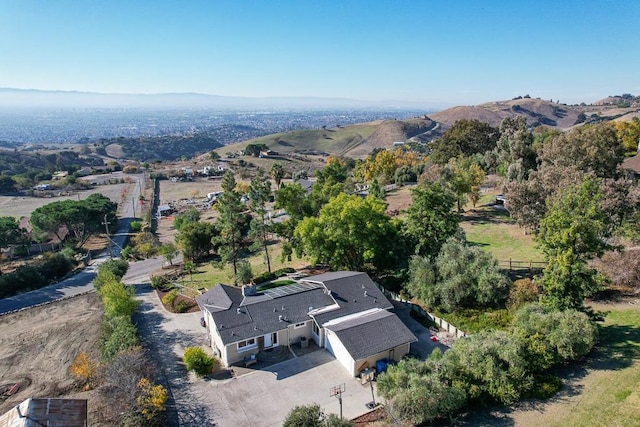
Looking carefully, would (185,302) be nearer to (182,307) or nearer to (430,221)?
(182,307)

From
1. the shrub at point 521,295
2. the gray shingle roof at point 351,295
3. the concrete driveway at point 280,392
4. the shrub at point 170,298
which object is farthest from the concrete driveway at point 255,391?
the shrub at point 521,295

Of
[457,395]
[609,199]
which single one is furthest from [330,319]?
[609,199]

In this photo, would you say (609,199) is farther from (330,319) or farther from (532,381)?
(330,319)

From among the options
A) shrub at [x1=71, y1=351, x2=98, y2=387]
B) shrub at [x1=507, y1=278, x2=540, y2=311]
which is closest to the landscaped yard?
shrub at [x1=507, y1=278, x2=540, y2=311]

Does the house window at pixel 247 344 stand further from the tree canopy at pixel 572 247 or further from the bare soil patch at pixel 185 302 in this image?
the tree canopy at pixel 572 247

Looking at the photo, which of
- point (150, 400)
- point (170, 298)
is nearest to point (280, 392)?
point (150, 400)

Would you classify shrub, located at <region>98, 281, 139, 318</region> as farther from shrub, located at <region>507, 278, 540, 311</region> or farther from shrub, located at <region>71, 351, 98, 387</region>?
shrub, located at <region>507, 278, 540, 311</region>

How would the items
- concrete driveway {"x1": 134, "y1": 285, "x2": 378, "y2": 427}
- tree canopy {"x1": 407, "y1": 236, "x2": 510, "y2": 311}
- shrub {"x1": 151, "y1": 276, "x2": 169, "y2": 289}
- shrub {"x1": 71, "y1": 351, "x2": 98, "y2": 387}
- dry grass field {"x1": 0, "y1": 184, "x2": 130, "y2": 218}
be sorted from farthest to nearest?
dry grass field {"x1": 0, "y1": 184, "x2": 130, "y2": 218}, shrub {"x1": 151, "y1": 276, "x2": 169, "y2": 289}, tree canopy {"x1": 407, "y1": 236, "x2": 510, "y2": 311}, shrub {"x1": 71, "y1": 351, "x2": 98, "y2": 387}, concrete driveway {"x1": 134, "y1": 285, "x2": 378, "y2": 427}
